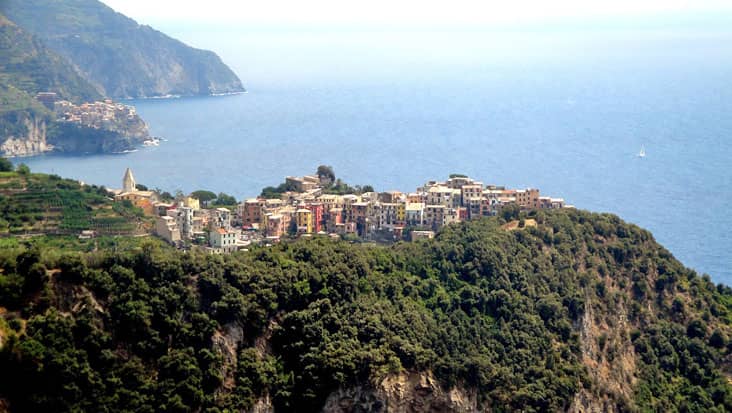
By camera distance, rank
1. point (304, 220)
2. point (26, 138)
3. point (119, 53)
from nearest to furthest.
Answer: point (304, 220) → point (26, 138) → point (119, 53)

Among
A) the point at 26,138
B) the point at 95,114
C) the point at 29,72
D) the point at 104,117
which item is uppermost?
the point at 29,72

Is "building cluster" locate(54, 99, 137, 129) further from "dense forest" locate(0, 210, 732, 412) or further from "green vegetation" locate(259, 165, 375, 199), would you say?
"dense forest" locate(0, 210, 732, 412)

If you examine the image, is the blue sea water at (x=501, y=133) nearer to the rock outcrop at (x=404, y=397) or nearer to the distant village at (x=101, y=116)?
the distant village at (x=101, y=116)

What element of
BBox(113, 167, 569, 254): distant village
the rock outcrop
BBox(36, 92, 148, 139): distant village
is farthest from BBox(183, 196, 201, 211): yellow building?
BBox(36, 92, 148, 139): distant village

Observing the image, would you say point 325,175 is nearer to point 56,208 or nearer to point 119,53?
point 56,208

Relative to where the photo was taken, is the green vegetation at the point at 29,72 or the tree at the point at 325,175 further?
the green vegetation at the point at 29,72

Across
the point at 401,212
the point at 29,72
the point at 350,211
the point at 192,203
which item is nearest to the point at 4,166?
the point at 192,203

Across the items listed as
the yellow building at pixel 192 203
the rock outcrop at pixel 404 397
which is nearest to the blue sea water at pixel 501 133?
the yellow building at pixel 192 203
